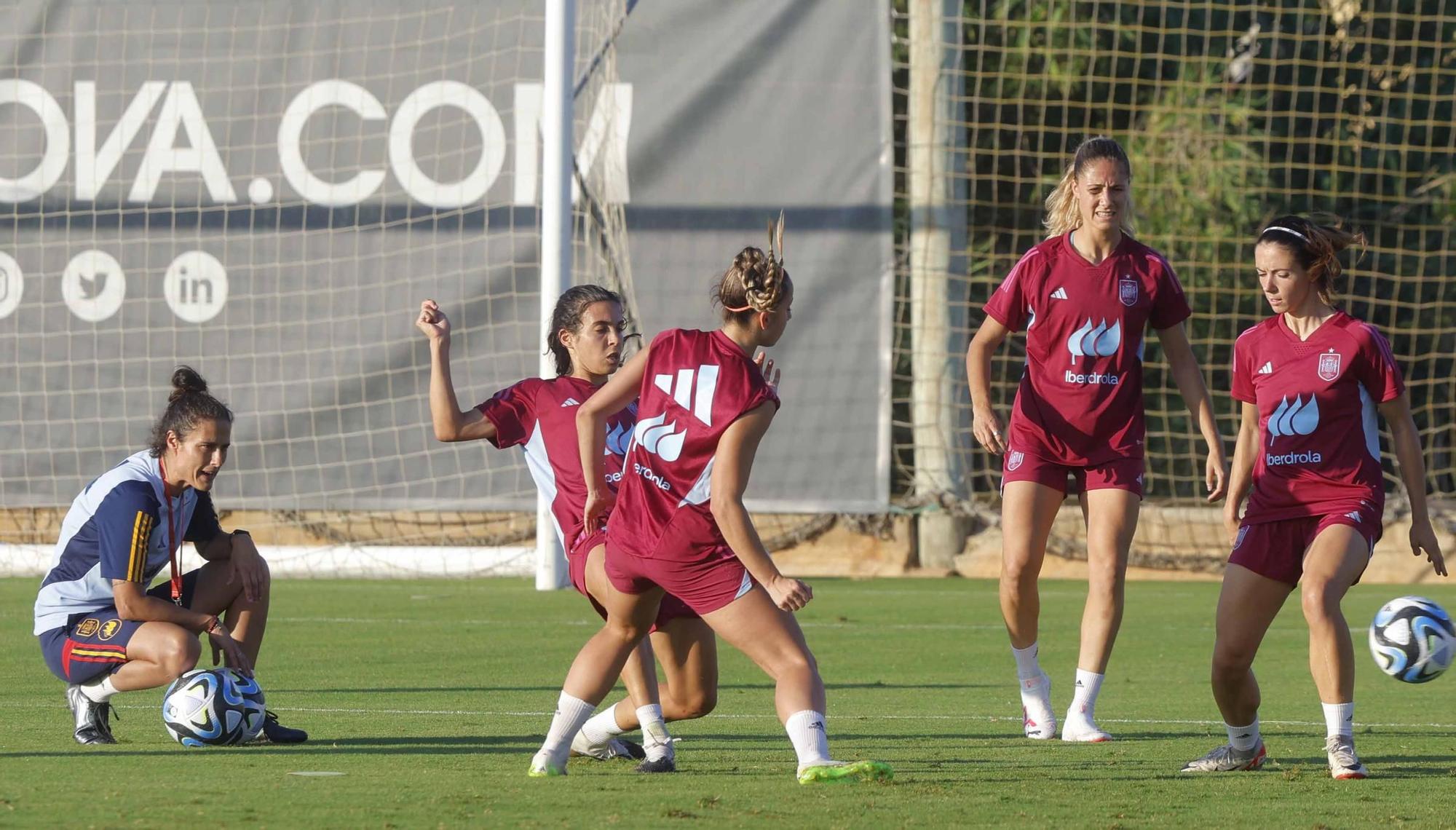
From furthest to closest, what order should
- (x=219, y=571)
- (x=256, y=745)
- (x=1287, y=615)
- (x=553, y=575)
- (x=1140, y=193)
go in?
1. (x=1140, y=193)
2. (x=553, y=575)
3. (x=1287, y=615)
4. (x=219, y=571)
5. (x=256, y=745)

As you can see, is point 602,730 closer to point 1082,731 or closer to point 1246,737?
point 1082,731

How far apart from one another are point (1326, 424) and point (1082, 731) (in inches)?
51.6

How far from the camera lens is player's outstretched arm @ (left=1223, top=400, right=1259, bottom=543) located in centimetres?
551

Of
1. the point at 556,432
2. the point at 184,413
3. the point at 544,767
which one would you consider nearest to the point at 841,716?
the point at 556,432

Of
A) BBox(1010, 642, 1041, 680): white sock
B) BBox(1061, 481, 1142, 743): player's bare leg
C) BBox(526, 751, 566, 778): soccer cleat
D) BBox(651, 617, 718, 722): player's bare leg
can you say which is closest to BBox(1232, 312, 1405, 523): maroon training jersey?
BBox(1061, 481, 1142, 743): player's bare leg

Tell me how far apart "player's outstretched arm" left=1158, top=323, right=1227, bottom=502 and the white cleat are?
81cm

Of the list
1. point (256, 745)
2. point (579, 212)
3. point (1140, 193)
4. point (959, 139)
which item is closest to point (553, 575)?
point (579, 212)

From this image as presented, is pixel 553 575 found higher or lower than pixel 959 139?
lower

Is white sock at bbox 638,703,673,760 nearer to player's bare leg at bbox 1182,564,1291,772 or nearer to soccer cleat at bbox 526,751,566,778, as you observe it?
Answer: soccer cleat at bbox 526,751,566,778

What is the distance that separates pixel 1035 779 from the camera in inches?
199

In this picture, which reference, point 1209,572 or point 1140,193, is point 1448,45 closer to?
point 1140,193

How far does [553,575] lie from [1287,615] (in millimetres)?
4434

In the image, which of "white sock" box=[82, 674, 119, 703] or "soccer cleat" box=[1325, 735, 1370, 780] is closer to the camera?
"soccer cleat" box=[1325, 735, 1370, 780]

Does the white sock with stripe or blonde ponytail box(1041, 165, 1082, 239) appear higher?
blonde ponytail box(1041, 165, 1082, 239)
